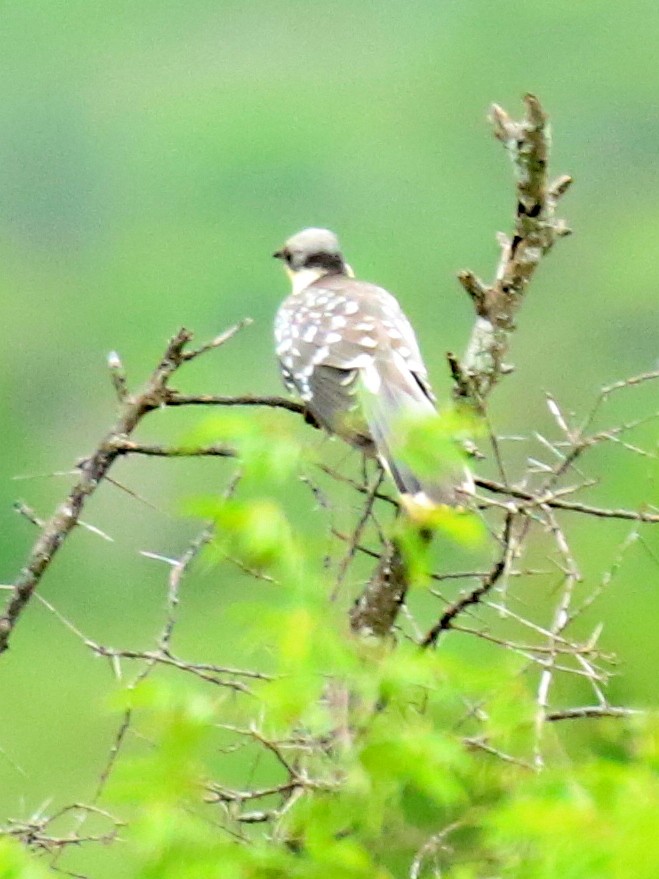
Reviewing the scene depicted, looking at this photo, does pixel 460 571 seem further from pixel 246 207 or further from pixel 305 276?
pixel 246 207

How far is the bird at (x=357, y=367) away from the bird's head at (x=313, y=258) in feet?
1.09

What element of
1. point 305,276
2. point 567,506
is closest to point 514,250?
point 567,506

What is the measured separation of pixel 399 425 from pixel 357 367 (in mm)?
1637

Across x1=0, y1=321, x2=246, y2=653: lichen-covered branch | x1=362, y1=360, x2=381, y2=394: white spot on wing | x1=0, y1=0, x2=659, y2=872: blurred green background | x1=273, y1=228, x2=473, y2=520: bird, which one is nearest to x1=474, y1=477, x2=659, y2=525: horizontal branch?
x1=273, y1=228, x2=473, y2=520: bird

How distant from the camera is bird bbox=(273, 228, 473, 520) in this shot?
3418 mm

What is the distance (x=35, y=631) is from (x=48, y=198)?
6.04m

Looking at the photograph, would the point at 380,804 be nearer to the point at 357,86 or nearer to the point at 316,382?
the point at 316,382

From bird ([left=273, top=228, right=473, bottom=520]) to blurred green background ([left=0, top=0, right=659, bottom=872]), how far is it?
20.8 ft

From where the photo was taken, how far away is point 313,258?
5.38 metres

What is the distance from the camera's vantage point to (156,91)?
20.0m

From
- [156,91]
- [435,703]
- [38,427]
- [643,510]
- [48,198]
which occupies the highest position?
[156,91]

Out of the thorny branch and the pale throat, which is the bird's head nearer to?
the pale throat

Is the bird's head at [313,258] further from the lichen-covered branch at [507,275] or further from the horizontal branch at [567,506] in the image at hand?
Result: the horizontal branch at [567,506]

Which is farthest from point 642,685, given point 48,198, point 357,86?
point 357,86
